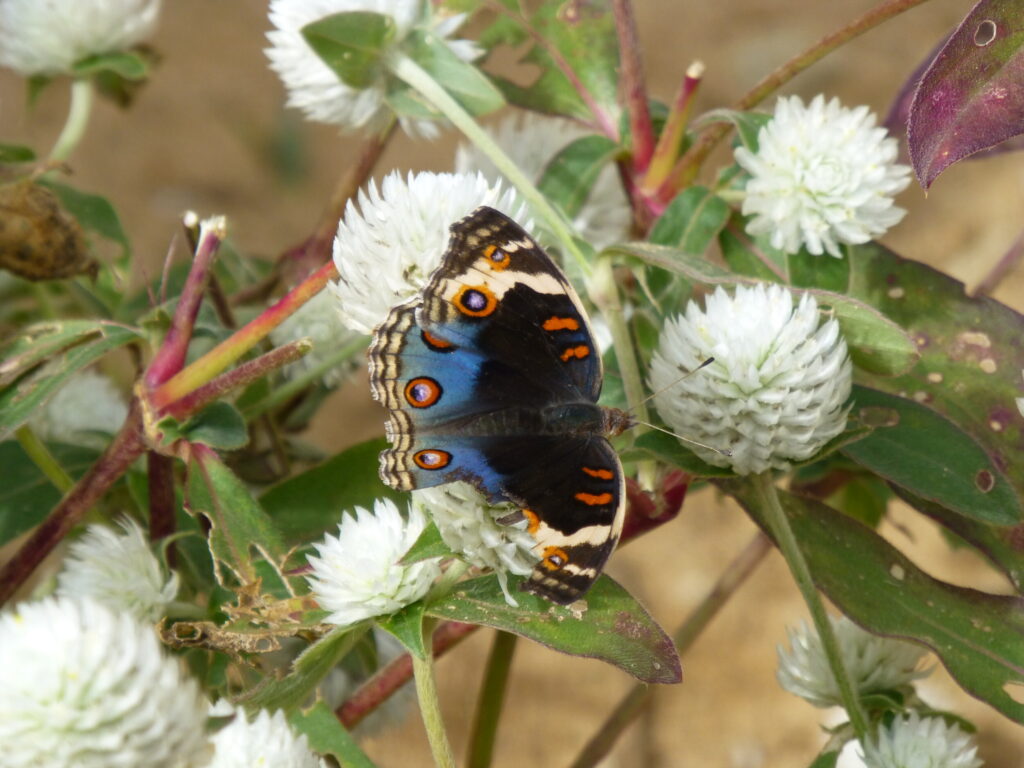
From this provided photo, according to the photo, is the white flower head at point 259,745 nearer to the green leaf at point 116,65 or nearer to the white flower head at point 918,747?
the white flower head at point 918,747

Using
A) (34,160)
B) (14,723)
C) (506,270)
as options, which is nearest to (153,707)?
(14,723)

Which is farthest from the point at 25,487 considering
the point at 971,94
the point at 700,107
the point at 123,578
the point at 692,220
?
the point at 700,107

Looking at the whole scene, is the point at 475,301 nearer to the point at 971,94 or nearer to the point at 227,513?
the point at 227,513

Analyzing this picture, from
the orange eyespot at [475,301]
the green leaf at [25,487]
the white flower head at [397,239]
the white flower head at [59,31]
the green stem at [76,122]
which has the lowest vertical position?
the green leaf at [25,487]

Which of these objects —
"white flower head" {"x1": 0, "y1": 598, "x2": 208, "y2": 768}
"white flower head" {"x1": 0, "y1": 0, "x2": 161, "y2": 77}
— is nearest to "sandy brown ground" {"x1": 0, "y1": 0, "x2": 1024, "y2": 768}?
"white flower head" {"x1": 0, "y1": 0, "x2": 161, "y2": 77}

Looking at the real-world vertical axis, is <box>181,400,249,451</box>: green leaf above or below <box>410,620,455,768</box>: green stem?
above

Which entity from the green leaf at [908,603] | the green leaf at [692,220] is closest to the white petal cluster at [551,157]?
the green leaf at [692,220]

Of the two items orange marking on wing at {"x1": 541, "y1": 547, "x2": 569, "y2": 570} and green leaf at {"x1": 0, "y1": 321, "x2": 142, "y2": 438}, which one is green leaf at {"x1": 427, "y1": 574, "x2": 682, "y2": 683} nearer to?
orange marking on wing at {"x1": 541, "y1": 547, "x2": 569, "y2": 570}
